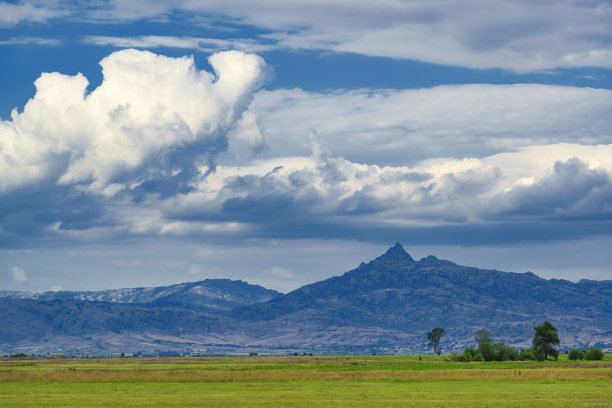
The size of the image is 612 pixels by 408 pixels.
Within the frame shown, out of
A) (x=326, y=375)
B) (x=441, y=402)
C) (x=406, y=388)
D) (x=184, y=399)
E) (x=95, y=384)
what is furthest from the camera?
(x=326, y=375)

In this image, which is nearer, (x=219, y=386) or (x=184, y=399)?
(x=184, y=399)

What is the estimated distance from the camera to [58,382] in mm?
158000

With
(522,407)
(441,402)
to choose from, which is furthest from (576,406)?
(441,402)

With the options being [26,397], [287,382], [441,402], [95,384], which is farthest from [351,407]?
[95,384]

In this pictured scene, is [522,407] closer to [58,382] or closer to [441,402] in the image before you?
[441,402]

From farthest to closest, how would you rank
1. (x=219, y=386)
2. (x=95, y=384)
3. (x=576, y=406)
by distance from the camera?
(x=95, y=384)
(x=219, y=386)
(x=576, y=406)

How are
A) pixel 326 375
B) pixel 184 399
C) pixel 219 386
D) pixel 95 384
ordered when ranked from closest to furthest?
pixel 184 399
pixel 219 386
pixel 95 384
pixel 326 375

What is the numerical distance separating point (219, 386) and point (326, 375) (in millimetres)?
34891

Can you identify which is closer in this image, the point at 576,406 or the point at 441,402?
the point at 576,406

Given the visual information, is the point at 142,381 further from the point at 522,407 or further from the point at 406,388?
the point at 522,407

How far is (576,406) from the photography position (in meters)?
94.4

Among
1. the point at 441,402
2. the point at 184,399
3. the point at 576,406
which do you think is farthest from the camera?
the point at 184,399

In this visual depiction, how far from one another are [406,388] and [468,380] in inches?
1055

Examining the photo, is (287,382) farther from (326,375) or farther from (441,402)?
(441,402)
